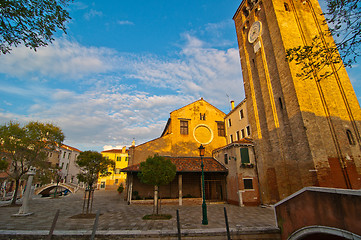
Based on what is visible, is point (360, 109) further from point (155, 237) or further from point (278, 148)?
point (155, 237)

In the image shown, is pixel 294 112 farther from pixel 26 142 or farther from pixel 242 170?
pixel 26 142

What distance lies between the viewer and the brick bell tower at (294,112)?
1379 cm

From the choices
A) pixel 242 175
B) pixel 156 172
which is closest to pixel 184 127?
pixel 242 175

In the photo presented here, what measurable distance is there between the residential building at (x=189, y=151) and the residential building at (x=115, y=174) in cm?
2493

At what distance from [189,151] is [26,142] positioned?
19.3 metres

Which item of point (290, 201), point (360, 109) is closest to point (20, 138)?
point (290, 201)

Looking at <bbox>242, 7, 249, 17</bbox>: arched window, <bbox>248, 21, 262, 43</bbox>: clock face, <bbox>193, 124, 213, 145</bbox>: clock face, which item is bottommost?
<bbox>193, 124, 213, 145</bbox>: clock face

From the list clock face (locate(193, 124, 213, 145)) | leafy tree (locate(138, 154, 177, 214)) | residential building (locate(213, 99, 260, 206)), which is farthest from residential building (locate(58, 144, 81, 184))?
residential building (locate(213, 99, 260, 206))

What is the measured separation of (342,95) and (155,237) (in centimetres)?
2131

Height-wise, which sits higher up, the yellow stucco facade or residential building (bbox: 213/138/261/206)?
the yellow stucco facade

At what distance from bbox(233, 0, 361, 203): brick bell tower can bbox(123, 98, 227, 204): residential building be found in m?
6.58

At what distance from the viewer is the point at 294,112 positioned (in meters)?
15.2

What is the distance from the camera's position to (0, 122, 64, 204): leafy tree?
17078mm

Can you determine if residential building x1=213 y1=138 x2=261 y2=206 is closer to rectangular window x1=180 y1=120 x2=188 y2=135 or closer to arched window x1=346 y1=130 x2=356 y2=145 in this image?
rectangular window x1=180 y1=120 x2=188 y2=135
